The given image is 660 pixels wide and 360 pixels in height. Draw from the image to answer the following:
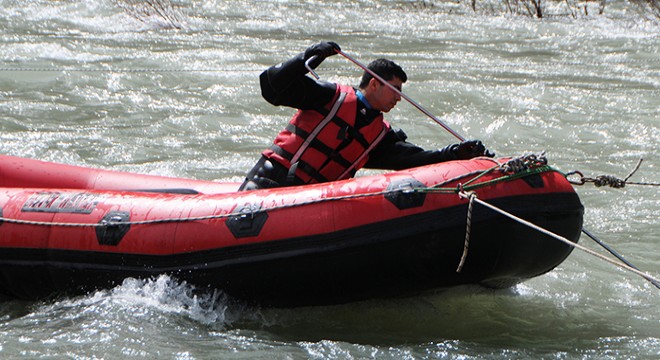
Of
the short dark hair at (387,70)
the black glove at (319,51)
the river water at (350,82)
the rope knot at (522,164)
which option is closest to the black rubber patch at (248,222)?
the river water at (350,82)

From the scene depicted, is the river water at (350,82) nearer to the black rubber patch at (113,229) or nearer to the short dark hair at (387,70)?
the black rubber patch at (113,229)

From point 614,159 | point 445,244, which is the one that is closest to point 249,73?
point 614,159

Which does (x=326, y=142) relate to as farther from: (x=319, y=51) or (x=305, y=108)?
(x=319, y=51)

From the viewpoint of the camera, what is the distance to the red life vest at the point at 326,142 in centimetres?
419

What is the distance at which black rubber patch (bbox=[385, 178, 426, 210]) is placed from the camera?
3.71 metres

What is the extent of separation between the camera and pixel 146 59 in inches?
375

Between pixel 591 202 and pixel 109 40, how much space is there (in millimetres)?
6307

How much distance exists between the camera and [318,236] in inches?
147

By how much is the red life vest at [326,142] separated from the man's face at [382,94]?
0.06 m

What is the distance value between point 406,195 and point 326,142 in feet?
1.98

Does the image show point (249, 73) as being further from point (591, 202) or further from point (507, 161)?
point (507, 161)

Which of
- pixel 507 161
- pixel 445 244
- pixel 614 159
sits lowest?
pixel 614 159

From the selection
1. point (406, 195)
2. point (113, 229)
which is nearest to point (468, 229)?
point (406, 195)

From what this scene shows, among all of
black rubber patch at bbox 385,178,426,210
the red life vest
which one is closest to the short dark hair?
the red life vest
